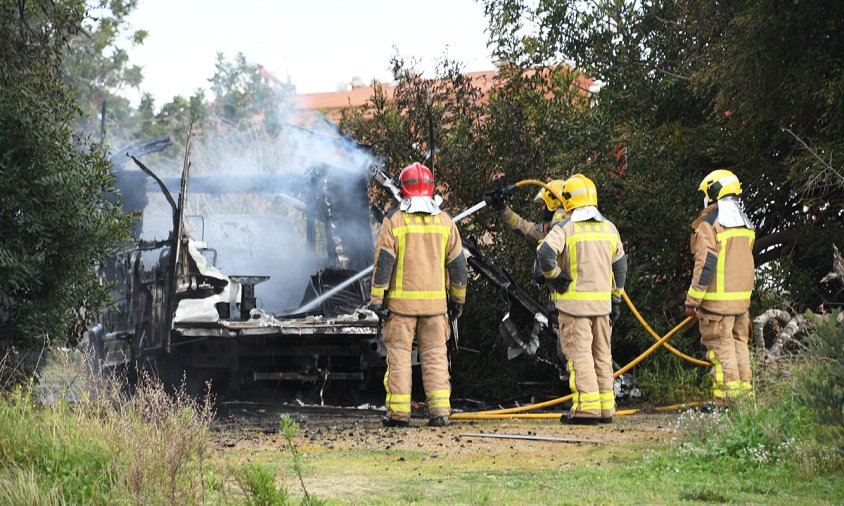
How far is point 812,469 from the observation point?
592 cm

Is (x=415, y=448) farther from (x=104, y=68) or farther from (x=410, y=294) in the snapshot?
(x=104, y=68)

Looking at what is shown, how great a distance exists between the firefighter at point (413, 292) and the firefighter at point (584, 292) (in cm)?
90

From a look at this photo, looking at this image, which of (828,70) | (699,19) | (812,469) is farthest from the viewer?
(699,19)

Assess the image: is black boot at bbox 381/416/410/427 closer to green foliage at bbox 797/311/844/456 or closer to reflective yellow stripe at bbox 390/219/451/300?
reflective yellow stripe at bbox 390/219/451/300

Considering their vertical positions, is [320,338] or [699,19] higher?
[699,19]

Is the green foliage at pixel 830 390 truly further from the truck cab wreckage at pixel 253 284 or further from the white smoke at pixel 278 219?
the white smoke at pixel 278 219

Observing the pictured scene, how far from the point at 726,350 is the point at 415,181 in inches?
117

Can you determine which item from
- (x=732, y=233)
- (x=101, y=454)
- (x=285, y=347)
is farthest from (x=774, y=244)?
(x=101, y=454)

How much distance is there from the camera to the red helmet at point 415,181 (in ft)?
29.8

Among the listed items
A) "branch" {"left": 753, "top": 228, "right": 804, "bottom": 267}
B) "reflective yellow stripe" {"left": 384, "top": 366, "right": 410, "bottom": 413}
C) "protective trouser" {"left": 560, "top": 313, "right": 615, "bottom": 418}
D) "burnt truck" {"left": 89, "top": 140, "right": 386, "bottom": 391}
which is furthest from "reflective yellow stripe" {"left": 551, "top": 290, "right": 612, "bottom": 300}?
"branch" {"left": 753, "top": 228, "right": 804, "bottom": 267}

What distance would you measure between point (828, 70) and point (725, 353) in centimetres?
290

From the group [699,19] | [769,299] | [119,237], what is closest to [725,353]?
[769,299]

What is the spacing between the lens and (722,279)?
30.7ft

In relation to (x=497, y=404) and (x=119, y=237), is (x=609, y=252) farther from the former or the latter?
(x=119, y=237)
